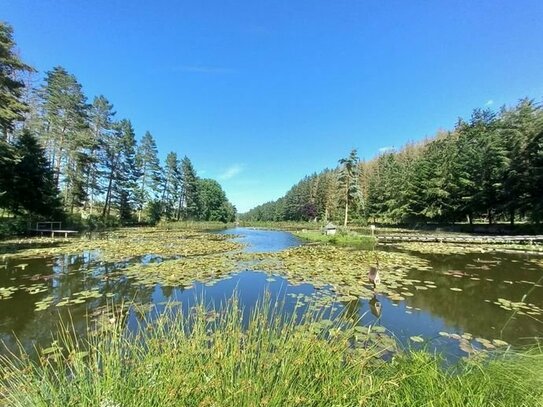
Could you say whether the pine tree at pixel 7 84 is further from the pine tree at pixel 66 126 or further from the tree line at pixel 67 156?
the pine tree at pixel 66 126

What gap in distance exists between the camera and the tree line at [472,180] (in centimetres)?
2464

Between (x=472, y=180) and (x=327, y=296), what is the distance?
34.2 metres

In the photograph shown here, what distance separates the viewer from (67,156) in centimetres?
2972

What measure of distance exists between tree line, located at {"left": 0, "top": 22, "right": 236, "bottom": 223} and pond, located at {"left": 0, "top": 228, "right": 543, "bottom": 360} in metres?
10.8

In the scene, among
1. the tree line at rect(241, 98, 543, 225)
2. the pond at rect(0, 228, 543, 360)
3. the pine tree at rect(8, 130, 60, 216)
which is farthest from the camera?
the tree line at rect(241, 98, 543, 225)

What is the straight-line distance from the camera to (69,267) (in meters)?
10.8

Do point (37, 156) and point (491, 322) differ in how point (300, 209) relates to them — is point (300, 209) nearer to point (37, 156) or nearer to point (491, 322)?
point (37, 156)

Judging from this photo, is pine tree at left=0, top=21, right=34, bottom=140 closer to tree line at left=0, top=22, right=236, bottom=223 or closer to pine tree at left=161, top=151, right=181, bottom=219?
tree line at left=0, top=22, right=236, bottom=223

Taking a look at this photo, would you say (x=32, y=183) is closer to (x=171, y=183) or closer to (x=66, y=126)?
(x=66, y=126)

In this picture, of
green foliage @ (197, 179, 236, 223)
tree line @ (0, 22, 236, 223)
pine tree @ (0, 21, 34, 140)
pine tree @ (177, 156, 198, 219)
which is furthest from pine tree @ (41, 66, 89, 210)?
green foliage @ (197, 179, 236, 223)

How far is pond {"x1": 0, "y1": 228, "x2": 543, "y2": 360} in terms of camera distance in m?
5.10

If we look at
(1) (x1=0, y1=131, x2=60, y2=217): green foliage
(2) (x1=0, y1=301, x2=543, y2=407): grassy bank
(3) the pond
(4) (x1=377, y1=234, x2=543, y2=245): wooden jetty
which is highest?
(1) (x1=0, y1=131, x2=60, y2=217): green foliage

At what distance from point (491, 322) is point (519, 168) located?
86.9 ft

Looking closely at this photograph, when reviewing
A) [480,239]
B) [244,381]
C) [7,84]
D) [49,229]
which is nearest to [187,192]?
[49,229]
